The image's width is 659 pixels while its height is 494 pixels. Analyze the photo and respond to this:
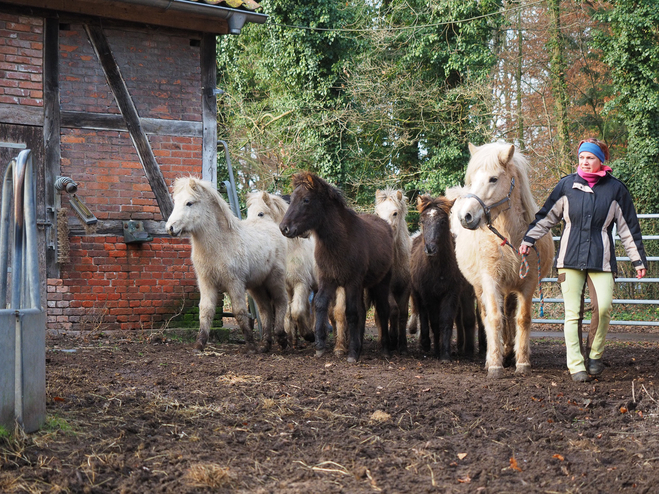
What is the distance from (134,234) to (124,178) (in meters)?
0.82

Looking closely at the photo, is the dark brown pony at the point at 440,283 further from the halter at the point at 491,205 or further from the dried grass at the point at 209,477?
the dried grass at the point at 209,477

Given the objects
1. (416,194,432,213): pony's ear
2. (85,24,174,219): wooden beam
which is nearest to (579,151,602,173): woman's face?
(416,194,432,213): pony's ear

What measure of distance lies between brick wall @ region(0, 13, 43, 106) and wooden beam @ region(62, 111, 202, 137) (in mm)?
455

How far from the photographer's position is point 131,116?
9992mm

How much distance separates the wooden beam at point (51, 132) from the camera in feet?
30.9

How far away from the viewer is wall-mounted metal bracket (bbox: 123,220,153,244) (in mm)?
9836

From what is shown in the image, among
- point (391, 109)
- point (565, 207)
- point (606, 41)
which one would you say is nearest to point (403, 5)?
point (391, 109)

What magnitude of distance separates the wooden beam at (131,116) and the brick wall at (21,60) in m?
0.75

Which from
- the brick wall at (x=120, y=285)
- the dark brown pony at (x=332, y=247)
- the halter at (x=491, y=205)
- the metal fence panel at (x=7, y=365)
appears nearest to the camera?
the metal fence panel at (x=7, y=365)

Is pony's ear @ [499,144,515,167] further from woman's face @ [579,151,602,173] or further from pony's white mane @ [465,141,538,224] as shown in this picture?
woman's face @ [579,151,602,173]

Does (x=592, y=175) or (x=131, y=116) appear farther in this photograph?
(x=131, y=116)

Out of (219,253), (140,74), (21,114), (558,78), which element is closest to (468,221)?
(219,253)

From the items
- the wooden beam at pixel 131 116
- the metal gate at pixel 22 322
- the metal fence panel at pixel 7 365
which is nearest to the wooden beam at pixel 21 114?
the wooden beam at pixel 131 116

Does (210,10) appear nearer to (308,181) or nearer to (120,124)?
(120,124)
